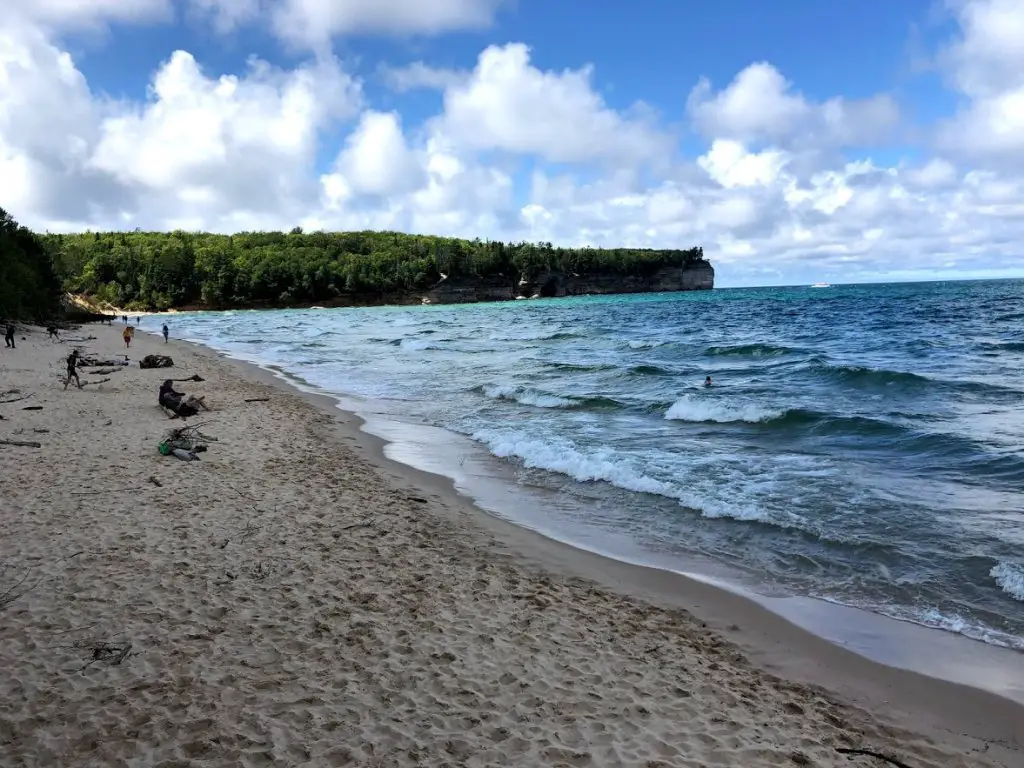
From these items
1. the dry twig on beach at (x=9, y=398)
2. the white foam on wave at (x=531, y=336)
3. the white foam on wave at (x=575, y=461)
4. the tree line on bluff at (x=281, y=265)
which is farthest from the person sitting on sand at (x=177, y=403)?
the tree line on bluff at (x=281, y=265)

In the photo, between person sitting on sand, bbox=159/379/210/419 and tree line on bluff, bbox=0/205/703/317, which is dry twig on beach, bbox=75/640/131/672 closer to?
person sitting on sand, bbox=159/379/210/419

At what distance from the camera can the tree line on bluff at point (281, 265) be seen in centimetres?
12312

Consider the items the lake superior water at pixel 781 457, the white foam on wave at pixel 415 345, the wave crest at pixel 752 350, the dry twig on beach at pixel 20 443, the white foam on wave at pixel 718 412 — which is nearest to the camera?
the lake superior water at pixel 781 457

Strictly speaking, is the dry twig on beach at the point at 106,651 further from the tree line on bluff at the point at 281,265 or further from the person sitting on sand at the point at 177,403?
the tree line on bluff at the point at 281,265

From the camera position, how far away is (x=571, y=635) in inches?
227

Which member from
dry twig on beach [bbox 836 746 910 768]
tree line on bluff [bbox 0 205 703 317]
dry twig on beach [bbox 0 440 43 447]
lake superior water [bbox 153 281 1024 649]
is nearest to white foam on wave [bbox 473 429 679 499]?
lake superior water [bbox 153 281 1024 649]

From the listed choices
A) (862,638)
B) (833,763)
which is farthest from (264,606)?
(862,638)

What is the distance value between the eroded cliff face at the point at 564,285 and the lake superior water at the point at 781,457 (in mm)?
121191

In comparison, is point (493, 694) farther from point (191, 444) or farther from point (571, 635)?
point (191, 444)

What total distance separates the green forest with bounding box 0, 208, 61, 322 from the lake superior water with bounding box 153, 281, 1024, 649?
19.9 m

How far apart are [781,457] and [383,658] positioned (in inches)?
399

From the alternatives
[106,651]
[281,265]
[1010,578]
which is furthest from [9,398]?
[281,265]

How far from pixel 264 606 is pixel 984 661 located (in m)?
6.42

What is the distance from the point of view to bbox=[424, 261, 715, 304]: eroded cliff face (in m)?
152
